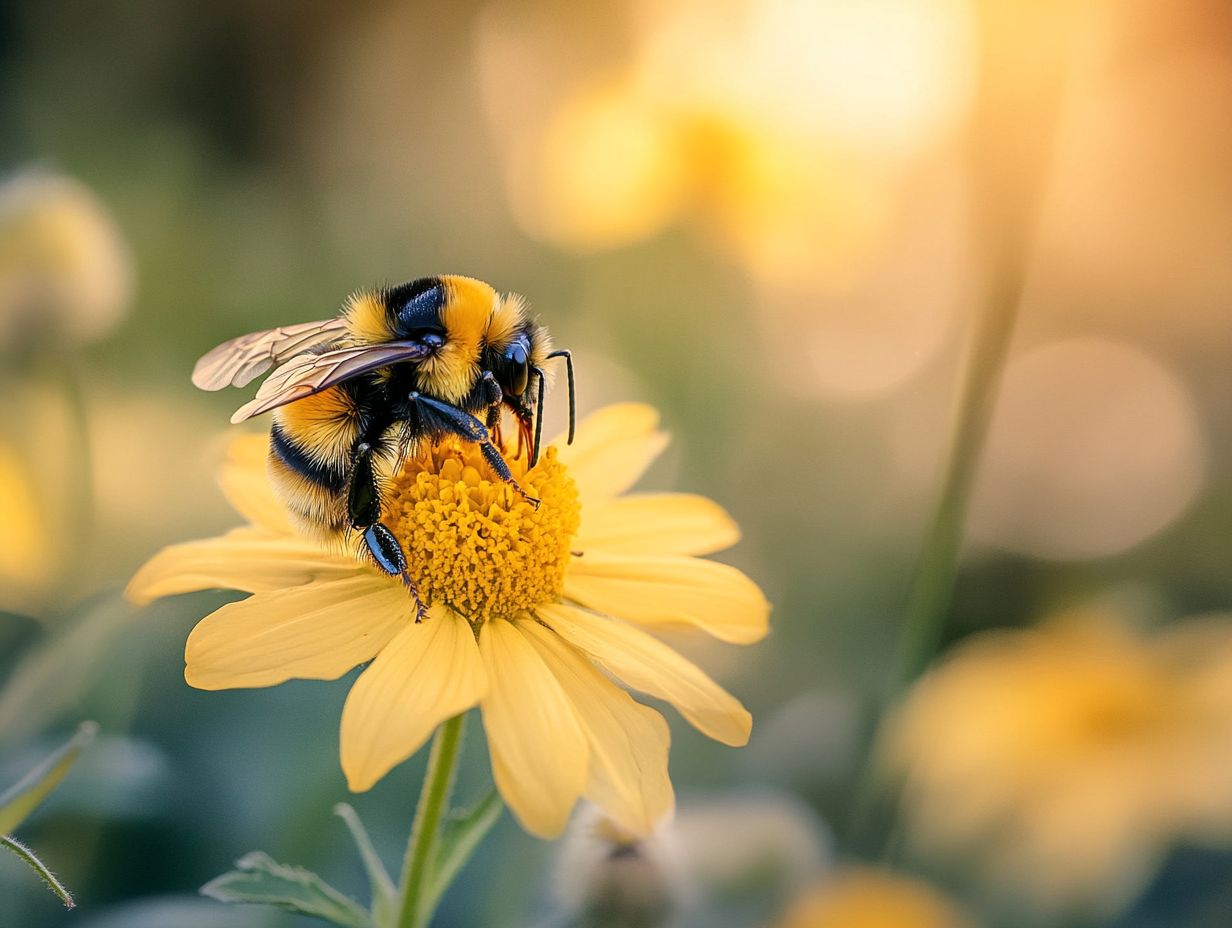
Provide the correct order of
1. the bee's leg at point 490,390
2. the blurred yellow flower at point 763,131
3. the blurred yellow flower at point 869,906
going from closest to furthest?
the bee's leg at point 490,390
the blurred yellow flower at point 869,906
the blurred yellow flower at point 763,131

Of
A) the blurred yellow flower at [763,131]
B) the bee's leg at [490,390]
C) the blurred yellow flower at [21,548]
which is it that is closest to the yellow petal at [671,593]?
the bee's leg at [490,390]

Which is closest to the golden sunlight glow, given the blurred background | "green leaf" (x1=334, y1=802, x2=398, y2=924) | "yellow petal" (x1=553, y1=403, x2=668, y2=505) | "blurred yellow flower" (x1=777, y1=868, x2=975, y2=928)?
the blurred background

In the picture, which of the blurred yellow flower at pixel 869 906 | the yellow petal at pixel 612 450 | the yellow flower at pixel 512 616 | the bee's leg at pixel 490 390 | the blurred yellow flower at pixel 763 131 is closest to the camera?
the yellow flower at pixel 512 616

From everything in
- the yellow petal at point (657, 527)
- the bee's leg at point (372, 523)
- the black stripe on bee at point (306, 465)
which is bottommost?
the yellow petal at point (657, 527)

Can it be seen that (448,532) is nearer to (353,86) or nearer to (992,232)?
→ (992,232)

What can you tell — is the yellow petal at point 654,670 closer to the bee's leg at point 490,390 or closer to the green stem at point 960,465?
the bee's leg at point 490,390

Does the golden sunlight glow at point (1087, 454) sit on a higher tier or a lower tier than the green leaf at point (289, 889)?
lower
